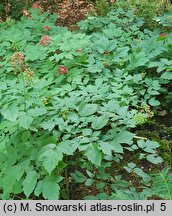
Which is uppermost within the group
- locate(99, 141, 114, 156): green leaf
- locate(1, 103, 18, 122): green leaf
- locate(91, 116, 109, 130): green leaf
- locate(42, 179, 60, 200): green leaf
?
locate(1, 103, 18, 122): green leaf

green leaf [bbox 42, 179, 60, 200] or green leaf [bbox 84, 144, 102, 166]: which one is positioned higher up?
green leaf [bbox 84, 144, 102, 166]

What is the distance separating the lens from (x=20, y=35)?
12.8ft

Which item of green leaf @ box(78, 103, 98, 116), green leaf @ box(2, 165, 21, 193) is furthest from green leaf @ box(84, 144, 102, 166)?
green leaf @ box(2, 165, 21, 193)

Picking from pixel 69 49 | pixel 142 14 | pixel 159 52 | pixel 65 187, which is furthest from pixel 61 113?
pixel 142 14

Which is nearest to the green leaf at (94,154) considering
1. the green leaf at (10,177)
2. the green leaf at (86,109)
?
the green leaf at (86,109)

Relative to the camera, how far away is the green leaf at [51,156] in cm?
205

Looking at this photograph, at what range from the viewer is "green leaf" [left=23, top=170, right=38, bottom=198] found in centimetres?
219

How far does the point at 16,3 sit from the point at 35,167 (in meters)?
3.92

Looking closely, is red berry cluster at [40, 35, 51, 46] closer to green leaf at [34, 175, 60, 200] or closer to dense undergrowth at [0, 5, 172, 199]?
dense undergrowth at [0, 5, 172, 199]

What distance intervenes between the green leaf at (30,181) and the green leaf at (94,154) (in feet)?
1.23

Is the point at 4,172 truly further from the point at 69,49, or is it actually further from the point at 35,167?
the point at 69,49

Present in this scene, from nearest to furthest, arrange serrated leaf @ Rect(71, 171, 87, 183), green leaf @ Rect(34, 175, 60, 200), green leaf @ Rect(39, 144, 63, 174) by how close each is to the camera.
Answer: green leaf @ Rect(39, 144, 63, 174), green leaf @ Rect(34, 175, 60, 200), serrated leaf @ Rect(71, 171, 87, 183)

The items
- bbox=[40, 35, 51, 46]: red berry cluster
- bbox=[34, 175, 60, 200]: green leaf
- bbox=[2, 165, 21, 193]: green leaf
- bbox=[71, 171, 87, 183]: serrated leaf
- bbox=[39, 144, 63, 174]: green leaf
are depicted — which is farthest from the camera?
bbox=[40, 35, 51, 46]: red berry cluster

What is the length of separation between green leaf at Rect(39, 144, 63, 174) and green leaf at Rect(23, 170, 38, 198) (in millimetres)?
144
